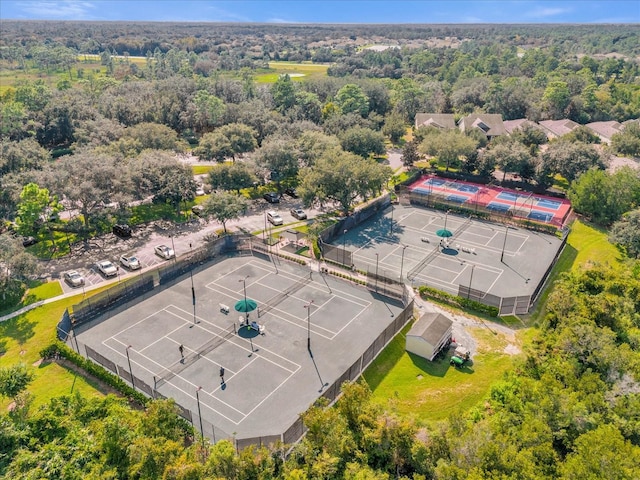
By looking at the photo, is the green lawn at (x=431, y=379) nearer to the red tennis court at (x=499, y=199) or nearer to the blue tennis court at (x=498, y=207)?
the red tennis court at (x=499, y=199)

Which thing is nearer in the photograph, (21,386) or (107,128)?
(21,386)

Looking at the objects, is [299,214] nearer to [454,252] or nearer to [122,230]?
[454,252]

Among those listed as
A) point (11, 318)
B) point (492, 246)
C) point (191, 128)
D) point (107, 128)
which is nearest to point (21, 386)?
point (11, 318)

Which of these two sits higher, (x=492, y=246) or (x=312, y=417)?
(x=312, y=417)

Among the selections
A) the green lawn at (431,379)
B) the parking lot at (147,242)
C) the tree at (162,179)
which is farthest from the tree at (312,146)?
the green lawn at (431,379)

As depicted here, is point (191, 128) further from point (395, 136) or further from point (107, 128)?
point (395, 136)

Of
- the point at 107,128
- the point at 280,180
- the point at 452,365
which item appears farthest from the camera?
the point at 107,128

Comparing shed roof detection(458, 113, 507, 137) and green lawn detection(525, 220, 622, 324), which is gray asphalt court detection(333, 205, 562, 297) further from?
shed roof detection(458, 113, 507, 137)
